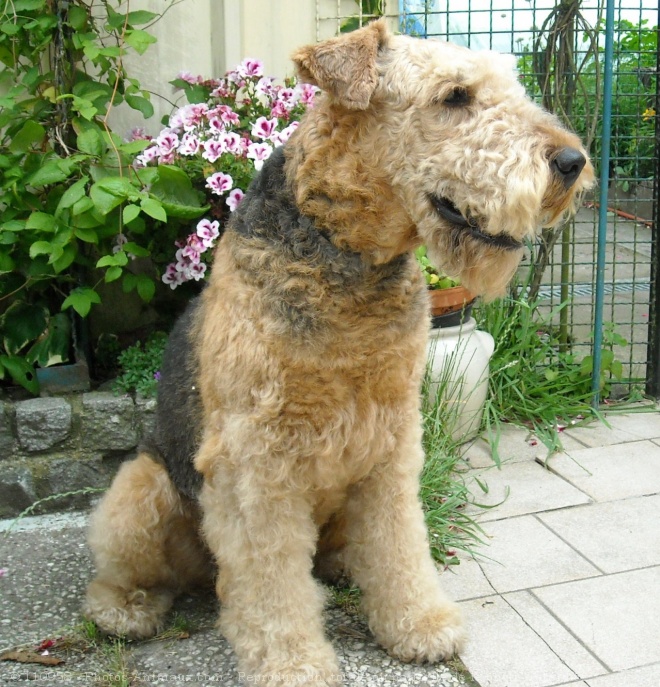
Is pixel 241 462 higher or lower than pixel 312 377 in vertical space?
lower

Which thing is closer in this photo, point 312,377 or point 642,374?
point 312,377

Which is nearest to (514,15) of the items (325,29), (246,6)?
(325,29)

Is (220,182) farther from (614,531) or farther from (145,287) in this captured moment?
(614,531)

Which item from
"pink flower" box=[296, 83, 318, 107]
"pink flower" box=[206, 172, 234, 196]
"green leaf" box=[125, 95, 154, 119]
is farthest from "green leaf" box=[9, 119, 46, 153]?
"pink flower" box=[296, 83, 318, 107]

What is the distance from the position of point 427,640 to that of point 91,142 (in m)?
2.20

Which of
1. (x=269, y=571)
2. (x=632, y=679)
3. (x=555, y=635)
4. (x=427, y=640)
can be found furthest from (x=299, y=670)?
(x=632, y=679)

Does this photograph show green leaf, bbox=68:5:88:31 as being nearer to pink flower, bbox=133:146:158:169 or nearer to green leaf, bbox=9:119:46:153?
green leaf, bbox=9:119:46:153

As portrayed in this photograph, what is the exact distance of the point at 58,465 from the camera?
3.36 meters

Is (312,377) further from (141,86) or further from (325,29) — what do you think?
(325,29)

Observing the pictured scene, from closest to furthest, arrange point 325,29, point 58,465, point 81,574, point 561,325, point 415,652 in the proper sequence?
point 415,652 < point 81,574 < point 58,465 < point 325,29 < point 561,325

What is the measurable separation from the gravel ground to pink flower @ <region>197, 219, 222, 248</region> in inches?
53.6

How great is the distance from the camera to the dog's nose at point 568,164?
1.80 meters

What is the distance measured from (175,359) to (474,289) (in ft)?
3.33

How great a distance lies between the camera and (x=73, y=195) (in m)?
2.95
